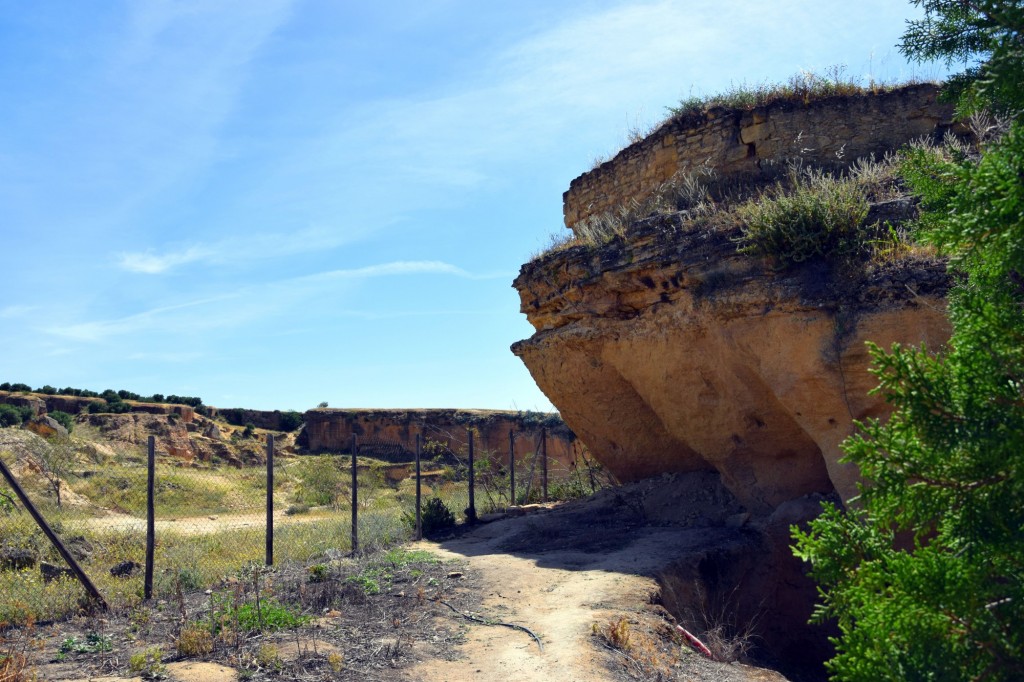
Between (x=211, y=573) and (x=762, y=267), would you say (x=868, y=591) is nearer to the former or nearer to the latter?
(x=762, y=267)

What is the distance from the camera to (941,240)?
126 inches

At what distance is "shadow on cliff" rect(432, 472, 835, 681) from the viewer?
29.2ft

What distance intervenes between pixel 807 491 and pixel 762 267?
306 cm

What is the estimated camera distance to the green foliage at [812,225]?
9.20 meters

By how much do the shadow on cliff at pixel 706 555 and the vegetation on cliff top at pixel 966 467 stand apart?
18.0ft

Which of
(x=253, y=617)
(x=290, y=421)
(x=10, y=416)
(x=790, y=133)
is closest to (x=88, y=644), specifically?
(x=253, y=617)

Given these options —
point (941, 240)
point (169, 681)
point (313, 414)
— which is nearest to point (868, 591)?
point (941, 240)

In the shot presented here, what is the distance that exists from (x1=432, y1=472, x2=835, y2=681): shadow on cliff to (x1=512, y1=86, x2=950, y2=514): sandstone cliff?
0.48 meters

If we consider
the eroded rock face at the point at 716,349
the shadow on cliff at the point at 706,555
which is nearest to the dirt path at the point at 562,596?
the shadow on cliff at the point at 706,555

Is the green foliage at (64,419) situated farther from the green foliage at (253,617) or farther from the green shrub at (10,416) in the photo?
the green foliage at (253,617)

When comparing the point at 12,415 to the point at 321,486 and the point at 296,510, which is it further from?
the point at 296,510

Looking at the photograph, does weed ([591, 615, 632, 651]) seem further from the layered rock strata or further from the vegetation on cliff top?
the layered rock strata

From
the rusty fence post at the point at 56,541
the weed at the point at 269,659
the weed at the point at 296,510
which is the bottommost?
the weed at the point at 296,510

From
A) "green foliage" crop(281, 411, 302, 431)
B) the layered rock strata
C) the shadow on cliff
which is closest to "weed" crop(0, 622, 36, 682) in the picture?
the shadow on cliff
